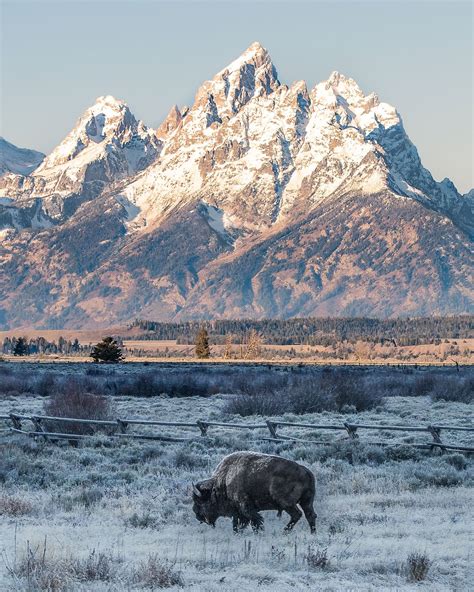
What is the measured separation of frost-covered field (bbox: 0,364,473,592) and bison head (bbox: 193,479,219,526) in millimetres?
237

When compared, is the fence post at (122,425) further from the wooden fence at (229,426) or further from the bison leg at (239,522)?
the bison leg at (239,522)

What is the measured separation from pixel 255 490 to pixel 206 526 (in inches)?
54.9

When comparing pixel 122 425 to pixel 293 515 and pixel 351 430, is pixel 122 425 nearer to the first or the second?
pixel 351 430

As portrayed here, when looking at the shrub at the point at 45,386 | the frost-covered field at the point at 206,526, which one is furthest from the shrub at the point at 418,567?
the shrub at the point at 45,386

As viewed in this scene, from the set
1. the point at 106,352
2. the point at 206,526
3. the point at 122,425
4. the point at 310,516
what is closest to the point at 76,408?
the point at 122,425

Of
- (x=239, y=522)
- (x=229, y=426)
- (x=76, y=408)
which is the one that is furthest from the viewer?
(x=76, y=408)

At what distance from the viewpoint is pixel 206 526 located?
47.6 ft

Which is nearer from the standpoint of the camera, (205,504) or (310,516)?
(310,516)

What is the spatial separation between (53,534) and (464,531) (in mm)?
5937

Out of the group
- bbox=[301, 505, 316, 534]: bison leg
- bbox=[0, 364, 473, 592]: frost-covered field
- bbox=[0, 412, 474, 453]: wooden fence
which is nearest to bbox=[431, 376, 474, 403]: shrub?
bbox=[0, 412, 474, 453]: wooden fence

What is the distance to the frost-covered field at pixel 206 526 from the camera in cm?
1148

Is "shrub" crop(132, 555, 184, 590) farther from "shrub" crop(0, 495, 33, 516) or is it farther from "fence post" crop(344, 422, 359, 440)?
"fence post" crop(344, 422, 359, 440)

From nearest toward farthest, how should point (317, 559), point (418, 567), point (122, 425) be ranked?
point (418, 567)
point (317, 559)
point (122, 425)

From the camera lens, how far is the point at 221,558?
491 inches
